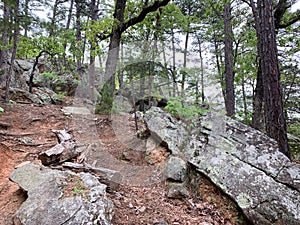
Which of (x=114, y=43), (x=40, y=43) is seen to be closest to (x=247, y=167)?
(x=114, y=43)

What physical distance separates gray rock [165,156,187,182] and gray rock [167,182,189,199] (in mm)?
151

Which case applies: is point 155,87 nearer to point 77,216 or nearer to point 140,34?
point 140,34

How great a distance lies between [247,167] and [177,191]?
1.13 metres

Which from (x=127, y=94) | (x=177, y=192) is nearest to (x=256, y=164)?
(x=177, y=192)

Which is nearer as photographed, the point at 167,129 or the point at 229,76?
the point at 167,129

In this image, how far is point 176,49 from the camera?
12750mm

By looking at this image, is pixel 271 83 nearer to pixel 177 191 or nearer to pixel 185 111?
pixel 185 111

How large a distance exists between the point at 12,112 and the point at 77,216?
5.69 meters

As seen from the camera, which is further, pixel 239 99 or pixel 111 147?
pixel 239 99

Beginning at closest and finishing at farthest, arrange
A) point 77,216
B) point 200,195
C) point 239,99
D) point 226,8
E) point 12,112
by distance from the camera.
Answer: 1. point 77,216
2. point 200,195
3. point 12,112
4. point 226,8
5. point 239,99

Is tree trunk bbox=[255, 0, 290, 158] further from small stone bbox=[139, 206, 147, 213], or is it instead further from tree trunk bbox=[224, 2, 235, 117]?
tree trunk bbox=[224, 2, 235, 117]

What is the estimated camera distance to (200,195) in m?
2.95

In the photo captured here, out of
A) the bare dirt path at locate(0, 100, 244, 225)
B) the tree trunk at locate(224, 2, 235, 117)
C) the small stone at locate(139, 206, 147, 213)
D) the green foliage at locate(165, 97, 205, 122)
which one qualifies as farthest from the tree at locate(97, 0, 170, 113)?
the small stone at locate(139, 206, 147, 213)

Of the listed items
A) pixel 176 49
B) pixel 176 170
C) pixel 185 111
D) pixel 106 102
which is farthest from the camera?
pixel 176 49
